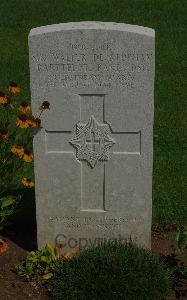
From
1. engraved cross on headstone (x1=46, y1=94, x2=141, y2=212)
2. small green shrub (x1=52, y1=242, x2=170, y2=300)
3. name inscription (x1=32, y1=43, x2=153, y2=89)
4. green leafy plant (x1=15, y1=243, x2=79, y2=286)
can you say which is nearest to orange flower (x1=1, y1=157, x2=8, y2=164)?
engraved cross on headstone (x1=46, y1=94, x2=141, y2=212)

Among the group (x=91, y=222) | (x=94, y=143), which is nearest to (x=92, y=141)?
(x=94, y=143)

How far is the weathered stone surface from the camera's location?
4359mm

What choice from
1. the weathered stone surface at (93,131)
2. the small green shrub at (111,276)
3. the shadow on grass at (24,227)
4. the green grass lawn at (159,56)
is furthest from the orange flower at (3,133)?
the green grass lawn at (159,56)

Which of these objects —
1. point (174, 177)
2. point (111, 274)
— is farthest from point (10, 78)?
point (111, 274)

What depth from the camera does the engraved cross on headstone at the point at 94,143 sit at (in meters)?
4.55

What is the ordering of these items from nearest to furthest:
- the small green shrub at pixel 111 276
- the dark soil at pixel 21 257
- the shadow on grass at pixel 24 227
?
the small green shrub at pixel 111 276, the dark soil at pixel 21 257, the shadow on grass at pixel 24 227

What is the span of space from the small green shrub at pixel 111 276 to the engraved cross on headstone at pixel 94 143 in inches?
21.3

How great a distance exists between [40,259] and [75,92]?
4.38ft

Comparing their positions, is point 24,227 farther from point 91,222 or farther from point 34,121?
point 34,121

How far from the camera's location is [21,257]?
Result: 5062mm

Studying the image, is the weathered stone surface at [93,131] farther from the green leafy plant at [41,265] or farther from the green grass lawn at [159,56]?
the green grass lawn at [159,56]

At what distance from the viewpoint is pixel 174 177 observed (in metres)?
6.41

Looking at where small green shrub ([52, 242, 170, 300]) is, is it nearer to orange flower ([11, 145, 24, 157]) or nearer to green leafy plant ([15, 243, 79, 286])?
green leafy plant ([15, 243, 79, 286])

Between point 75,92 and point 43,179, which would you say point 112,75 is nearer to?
point 75,92
